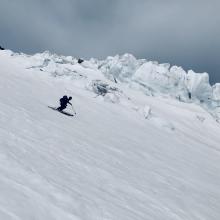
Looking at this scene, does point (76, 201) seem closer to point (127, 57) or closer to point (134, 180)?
point (134, 180)

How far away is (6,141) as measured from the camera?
12.2m

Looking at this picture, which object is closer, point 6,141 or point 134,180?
point 6,141

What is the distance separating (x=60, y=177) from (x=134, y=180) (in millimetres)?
4287

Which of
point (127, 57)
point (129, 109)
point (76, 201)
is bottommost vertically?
point (76, 201)

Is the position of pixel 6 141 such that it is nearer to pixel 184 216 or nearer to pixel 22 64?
pixel 184 216

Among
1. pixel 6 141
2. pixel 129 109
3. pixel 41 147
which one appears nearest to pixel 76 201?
pixel 6 141

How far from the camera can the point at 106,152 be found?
18641mm

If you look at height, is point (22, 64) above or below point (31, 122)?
above

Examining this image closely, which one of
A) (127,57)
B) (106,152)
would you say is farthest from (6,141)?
(127,57)

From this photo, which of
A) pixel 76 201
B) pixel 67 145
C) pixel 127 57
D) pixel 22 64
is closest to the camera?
pixel 76 201

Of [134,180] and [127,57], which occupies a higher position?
[127,57]

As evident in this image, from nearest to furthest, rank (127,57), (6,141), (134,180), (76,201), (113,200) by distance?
(76,201) < (113,200) < (6,141) < (134,180) < (127,57)

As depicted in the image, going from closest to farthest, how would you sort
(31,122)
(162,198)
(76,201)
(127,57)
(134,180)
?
(76,201) < (162,198) < (134,180) < (31,122) < (127,57)

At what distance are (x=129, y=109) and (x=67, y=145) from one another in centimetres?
3432
